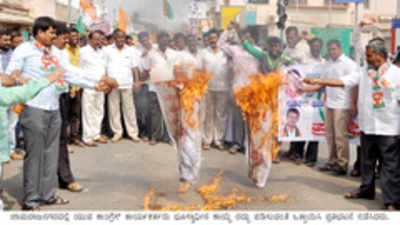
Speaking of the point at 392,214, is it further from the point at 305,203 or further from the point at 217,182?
the point at 217,182

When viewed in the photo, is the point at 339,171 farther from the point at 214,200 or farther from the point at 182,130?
the point at 182,130

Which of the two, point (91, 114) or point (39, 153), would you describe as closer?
point (39, 153)

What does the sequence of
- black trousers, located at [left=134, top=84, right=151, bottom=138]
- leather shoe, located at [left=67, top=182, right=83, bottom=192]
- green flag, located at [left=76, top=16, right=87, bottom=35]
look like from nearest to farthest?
1. leather shoe, located at [left=67, top=182, right=83, bottom=192]
2. green flag, located at [left=76, top=16, right=87, bottom=35]
3. black trousers, located at [left=134, top=84, right=151, bottom=138]

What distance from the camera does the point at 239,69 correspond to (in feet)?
16.0

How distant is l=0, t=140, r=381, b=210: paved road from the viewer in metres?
4.30

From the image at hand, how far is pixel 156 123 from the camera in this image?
756 cm

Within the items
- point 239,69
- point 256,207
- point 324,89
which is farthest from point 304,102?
point 256,207

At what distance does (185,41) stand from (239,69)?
0.84m

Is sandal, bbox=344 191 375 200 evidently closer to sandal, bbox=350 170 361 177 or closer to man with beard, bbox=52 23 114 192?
sandal, bbox=350 170 361 177

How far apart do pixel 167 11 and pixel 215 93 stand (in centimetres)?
143

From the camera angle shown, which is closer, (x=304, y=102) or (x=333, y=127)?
(x=333, y=127)

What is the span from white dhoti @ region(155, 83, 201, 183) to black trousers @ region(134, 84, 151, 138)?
3331mm

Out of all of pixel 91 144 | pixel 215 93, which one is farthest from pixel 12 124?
pixel 215 93

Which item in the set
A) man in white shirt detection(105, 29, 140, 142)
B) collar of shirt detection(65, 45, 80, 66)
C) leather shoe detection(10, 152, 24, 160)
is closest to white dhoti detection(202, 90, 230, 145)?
man in white shirt detection(105, 29, 140, 142)
